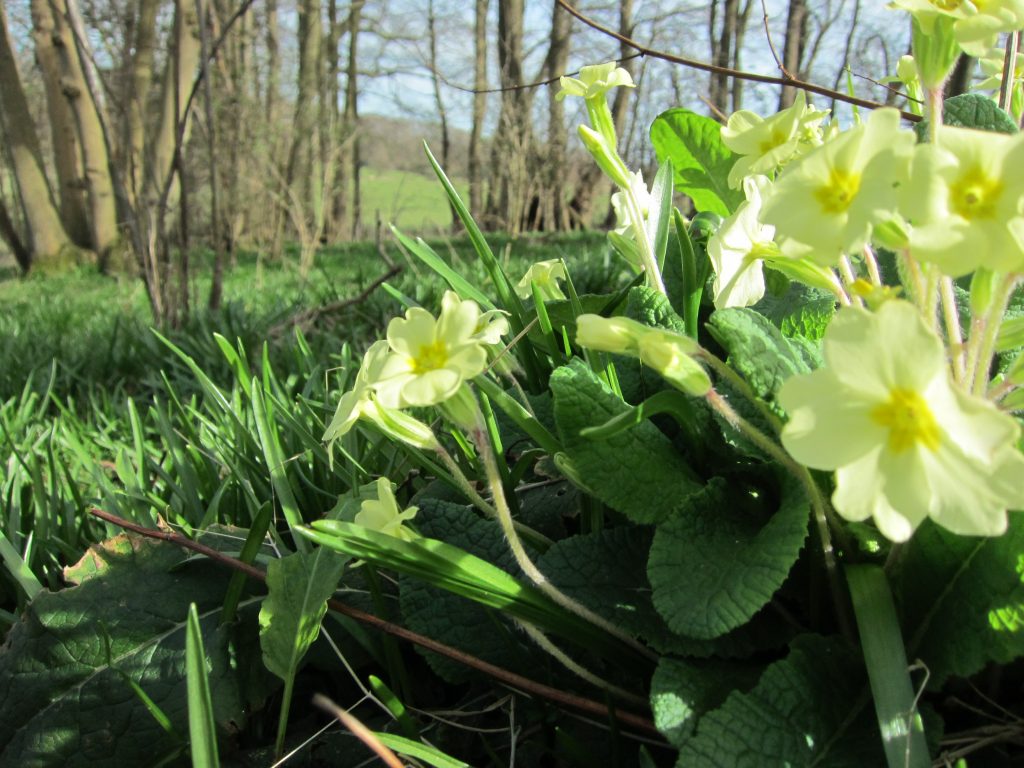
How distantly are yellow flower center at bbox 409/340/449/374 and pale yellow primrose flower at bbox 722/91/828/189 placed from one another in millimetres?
370

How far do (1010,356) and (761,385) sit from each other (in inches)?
14.5

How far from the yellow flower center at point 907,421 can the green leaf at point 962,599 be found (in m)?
0.26

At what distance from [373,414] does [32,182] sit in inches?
447

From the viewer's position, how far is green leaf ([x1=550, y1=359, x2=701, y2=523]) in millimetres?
791

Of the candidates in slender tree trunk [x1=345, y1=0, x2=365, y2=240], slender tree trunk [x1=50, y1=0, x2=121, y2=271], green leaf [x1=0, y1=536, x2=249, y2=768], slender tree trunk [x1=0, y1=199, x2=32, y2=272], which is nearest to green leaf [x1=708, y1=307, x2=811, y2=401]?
green leaf [x1=0, y1=536, x2=249, y2=768]

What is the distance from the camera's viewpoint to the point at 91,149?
30.1 ft

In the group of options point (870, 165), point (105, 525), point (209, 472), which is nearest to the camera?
point (870, 165)

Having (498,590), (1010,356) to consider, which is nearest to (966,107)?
(1010,356)

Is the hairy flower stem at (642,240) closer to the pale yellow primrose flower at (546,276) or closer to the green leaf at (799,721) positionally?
the pale yellow primrose flower at (546,276)

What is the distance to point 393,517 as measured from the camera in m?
0.78

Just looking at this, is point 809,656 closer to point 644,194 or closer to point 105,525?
point 644,194

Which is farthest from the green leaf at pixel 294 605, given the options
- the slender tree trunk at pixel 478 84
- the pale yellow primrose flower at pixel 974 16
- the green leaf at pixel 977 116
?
the slender tree trunk at pixel 478 84

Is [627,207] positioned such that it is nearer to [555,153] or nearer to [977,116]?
[977,116]

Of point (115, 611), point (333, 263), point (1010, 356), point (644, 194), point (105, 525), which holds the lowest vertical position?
point (333, 263)
